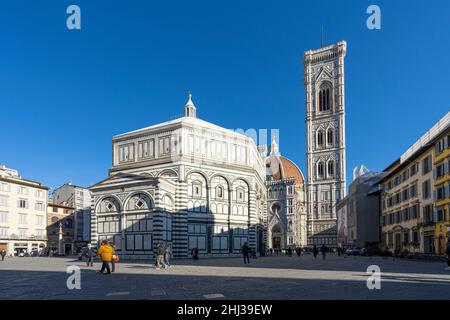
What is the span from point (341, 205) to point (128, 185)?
64801 mm

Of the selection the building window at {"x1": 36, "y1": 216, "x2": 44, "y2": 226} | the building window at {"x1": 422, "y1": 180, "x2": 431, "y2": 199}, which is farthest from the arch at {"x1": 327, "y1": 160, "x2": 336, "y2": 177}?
the building window at {"x1": 36, "y1": 216, "x2": 44, "y2": 226}

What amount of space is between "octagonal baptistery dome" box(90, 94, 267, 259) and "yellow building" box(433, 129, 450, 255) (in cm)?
2227

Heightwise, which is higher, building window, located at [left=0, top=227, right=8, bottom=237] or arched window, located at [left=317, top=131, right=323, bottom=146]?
arched window, located at [left=317, top=131, right=323, bottom=146]

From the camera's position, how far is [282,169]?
141750 millimetres

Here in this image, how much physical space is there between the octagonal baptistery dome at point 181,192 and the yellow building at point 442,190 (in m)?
22.3


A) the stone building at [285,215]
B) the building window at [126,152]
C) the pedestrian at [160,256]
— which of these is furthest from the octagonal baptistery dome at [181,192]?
the stone building at [285,215]

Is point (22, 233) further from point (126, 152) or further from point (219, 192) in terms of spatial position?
point (219, 192)

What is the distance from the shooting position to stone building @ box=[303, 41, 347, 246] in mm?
120062

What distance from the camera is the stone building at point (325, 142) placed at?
120062 millimetres

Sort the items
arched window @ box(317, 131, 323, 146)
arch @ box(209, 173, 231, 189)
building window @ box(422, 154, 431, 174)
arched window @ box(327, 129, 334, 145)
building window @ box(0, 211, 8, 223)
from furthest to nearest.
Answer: arched window @ box(317, 131, 323, 146) < arched window @ box(327, 129, 334, 145) < building window @ box(0, 211, 8, 223) < arch @ box(209, 173, 231, 189) < building window @ box(422, 154, 431, 174)

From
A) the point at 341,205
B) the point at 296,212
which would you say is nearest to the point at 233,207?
the point at 341,205

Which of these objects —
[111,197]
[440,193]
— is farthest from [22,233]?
[440,193]

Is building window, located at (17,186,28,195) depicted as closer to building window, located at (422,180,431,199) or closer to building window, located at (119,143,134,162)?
building window, located at (119,143,134,162)
